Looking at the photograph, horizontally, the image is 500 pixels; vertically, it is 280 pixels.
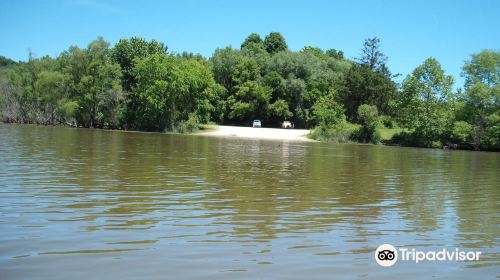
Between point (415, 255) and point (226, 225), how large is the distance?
154 inches

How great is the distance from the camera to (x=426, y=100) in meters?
65.2

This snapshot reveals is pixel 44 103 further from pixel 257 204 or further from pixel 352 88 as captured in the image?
pixel 257 204

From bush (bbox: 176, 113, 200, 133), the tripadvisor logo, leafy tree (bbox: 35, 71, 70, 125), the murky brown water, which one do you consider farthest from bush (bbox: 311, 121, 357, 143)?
the tripadvisor logo

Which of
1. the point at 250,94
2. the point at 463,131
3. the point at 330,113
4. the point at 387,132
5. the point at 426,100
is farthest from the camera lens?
the point at 250,94

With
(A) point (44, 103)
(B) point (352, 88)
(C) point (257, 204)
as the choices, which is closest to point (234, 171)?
(C) point (257, 204)

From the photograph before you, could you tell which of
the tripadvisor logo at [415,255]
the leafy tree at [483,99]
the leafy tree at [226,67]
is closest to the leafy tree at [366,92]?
the leafy tree at [483,99]

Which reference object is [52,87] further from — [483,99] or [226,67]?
[483,99]

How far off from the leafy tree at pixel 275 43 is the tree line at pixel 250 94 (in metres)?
25.1

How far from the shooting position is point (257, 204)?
507 inches

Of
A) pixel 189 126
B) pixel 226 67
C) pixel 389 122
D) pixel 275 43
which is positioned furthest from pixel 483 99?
pixel 275 43

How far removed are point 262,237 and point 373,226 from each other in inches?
115

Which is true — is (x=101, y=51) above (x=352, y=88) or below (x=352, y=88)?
above

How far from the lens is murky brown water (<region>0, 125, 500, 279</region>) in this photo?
7176 millimetres

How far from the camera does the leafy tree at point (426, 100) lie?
206 ft
